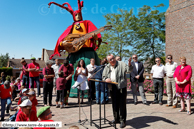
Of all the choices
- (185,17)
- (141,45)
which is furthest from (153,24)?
(185,17)

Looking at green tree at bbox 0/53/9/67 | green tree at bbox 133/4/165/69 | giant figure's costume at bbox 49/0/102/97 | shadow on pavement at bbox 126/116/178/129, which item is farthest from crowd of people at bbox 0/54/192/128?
green tree at bbox 0/53/9/67

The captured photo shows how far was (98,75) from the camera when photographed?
6.21 m

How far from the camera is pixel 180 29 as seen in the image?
39.8ft

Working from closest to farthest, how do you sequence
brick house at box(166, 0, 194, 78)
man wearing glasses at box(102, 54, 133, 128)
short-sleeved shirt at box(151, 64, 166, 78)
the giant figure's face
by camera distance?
man wearing glasses at box(102, 54, 133, 128), short-sleeved shirt at box(151, 64, 166, 78), the giant figure's face, brick house at box(166, 0, 194, 78)

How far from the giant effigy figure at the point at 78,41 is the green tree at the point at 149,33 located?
13.4 metres

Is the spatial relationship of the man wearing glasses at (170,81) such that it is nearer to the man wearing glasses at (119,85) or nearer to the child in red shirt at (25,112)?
the man wearing glasses at (119,85)

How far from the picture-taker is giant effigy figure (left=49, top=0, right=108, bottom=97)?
7.94m

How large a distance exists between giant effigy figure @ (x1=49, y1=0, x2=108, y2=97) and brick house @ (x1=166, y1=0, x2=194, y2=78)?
7287 mm

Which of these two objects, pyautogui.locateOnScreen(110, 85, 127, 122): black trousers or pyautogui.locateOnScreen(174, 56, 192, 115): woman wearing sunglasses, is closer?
pyautogui.locateOnScreen(110, 85, 127, 122): black trousers

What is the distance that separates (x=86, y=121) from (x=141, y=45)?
18074mm

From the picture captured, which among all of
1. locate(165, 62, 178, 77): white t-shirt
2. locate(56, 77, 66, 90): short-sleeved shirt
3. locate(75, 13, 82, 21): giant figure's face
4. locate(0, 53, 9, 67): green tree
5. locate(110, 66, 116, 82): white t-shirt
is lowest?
locate(56, 77, 66, 90): short-sleeved shirt

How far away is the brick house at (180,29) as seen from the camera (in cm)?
1141

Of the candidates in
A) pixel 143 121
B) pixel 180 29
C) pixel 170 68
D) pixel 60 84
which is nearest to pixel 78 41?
pixel 60 84

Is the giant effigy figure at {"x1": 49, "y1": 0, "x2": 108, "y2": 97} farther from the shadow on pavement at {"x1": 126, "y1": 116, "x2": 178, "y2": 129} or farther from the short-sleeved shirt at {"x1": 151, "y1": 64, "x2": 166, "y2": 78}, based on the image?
the shadow on pavement at {"x1": 126, "y1": 116, "x2": 178, "y2": 129}
